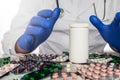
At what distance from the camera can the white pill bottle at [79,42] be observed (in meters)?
0.69

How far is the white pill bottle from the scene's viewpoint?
0.69 meters

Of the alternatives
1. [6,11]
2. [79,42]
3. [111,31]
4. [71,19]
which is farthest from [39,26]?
[6,11]

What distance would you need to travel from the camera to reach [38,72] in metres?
0.58

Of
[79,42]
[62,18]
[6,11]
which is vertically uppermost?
[6,11]

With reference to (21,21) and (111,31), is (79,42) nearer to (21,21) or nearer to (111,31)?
(111,31)

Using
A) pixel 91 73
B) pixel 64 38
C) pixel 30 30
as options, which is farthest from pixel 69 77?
pixel 64 38

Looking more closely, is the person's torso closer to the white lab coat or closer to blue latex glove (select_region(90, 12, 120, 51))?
the white lab coat

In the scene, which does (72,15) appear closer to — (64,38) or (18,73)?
(64,38)

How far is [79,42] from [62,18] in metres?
0.36

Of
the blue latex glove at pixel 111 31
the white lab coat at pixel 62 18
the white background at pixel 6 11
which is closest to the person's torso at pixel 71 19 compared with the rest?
the white lab coat at pixel 62 18

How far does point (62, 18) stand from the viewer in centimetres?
104

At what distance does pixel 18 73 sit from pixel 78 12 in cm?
53

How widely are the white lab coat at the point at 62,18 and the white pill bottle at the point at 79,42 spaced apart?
1.04 feet

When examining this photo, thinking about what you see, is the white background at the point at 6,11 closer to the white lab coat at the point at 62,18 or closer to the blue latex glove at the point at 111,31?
the white lab coat at the point at 62,18
